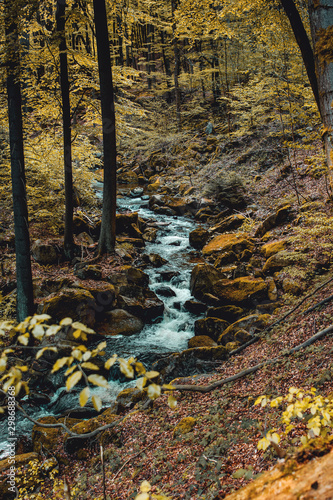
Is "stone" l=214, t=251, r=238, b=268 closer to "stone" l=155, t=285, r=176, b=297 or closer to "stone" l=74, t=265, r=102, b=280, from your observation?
"stone" l=155, t=285, r=176, b=297

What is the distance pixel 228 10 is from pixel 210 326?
24.9ft

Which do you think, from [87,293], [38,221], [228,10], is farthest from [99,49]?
[87,293]

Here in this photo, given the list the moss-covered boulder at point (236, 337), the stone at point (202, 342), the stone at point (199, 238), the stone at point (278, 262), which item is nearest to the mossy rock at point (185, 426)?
the moss-covered boulder at point (236, 337)

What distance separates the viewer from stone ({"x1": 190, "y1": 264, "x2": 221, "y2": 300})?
9266 millimetres

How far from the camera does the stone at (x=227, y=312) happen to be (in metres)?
7.82

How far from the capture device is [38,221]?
11.7 metres

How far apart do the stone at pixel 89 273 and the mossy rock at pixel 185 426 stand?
568 centimetres

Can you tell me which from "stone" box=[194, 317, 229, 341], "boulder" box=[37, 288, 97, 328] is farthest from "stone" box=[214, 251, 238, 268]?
"boulder" box=[37, 288, 97, 328]

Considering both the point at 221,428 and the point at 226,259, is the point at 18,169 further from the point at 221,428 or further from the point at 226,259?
the point at 226,259

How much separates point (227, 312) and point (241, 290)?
2.73 feet

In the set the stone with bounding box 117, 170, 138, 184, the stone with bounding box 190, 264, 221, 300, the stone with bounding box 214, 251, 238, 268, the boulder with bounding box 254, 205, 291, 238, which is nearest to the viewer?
the stone with bounding box 190, 264, 221, 300

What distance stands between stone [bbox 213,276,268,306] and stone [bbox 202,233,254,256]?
2.25 metres

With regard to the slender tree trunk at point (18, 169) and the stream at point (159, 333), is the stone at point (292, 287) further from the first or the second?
the slender tree trunk at point (18, 169)

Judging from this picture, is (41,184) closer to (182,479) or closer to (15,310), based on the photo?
(15,310)
